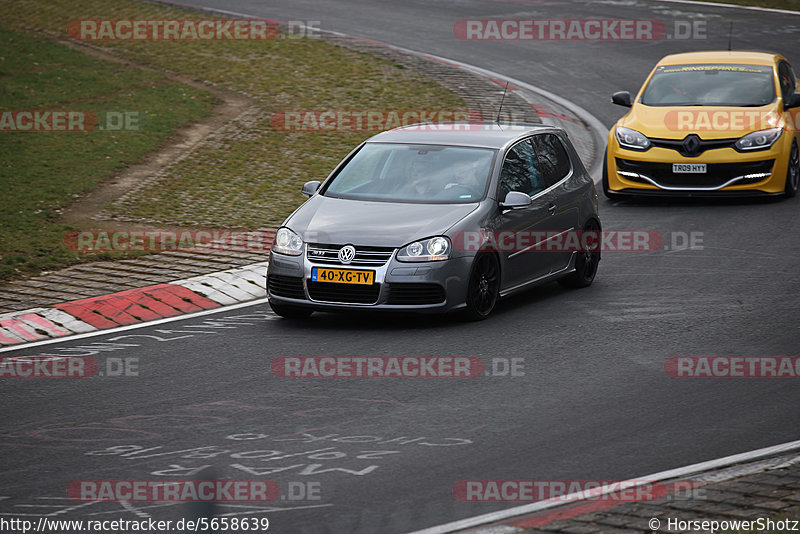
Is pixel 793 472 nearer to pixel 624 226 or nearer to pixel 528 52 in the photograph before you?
pixel 624 226

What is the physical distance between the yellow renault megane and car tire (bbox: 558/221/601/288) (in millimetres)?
4102

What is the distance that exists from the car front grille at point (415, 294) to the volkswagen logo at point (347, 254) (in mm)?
425

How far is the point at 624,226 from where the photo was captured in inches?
597

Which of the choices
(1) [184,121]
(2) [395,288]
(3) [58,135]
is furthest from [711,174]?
(3) [58,135]

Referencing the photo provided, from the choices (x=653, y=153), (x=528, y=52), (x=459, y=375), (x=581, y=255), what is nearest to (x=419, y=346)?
(x=459, y=375)

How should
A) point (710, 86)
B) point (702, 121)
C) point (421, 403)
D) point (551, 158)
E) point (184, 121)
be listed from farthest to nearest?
point (184, 121) → point (710, 86) → point (702, 121) → point (551, 158) → point (421, 403)

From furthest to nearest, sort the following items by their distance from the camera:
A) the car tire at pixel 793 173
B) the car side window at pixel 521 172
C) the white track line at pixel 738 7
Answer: the white track line at pixel 738 7 → the car tire at pixel 793 173 → the car side window at pixel 521 172

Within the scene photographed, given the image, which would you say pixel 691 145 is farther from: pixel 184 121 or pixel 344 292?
pixel 184 121

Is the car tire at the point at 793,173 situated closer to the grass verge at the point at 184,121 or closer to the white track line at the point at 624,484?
the grass verge at the point at 184,121

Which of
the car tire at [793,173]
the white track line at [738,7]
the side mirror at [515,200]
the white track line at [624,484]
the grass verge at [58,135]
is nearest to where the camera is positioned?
the white track line at [624,484]

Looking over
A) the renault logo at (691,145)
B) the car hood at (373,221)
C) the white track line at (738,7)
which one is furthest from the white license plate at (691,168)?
the white track line at (738,7)

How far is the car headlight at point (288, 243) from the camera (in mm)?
10656

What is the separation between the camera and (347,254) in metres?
10.4

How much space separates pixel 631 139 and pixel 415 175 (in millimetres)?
6035
